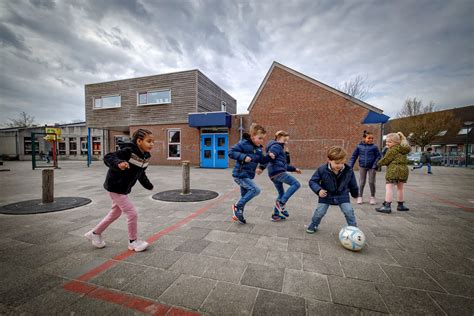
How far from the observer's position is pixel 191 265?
235 cm

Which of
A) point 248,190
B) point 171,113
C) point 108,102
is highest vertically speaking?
point 108,102

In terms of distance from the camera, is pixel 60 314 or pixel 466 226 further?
pixel 466 226

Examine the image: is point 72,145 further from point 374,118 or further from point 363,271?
point 363,271

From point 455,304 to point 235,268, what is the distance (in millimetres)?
2057

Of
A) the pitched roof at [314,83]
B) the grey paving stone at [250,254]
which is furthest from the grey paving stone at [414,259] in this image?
the pitched roof at [314,83]

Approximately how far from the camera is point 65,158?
28172 mm

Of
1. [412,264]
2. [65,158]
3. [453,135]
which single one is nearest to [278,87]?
[412,264]

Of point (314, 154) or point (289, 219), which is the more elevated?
point (314, 154)

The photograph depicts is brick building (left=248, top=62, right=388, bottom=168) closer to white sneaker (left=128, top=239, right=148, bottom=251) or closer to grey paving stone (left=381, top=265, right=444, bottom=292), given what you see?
grey paving stone (left=381, top=265, right=444, bottom=292)

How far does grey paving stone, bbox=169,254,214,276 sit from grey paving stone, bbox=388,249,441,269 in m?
2.44

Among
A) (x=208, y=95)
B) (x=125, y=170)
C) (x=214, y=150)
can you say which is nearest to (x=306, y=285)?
(x=125, y=170)

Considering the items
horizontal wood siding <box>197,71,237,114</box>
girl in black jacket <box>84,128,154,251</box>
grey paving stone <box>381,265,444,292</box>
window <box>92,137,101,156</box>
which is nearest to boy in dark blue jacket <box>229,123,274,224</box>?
girl in black jacket <box>84,128,154,251</box>

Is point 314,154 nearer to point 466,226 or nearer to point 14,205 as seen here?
point 466,226

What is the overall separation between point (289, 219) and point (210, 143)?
39.1ft
